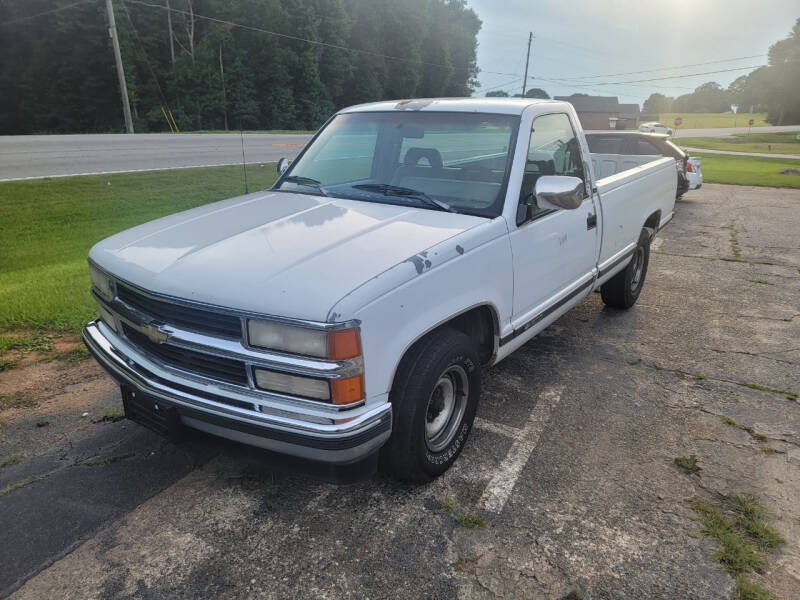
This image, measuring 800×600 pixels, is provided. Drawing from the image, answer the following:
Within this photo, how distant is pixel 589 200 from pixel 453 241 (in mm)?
1898

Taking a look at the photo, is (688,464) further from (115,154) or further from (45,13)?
(45,13)

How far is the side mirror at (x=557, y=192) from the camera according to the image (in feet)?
10.3

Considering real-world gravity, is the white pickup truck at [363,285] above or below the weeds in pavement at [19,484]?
above

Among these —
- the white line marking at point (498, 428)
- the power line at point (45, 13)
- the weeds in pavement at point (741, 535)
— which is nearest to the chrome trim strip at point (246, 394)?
the white line marking at point (498, 428)

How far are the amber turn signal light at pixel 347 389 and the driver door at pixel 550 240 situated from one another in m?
1.35

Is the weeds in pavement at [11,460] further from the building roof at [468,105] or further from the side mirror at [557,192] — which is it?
the side mirror at [557,192]

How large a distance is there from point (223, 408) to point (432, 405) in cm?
108

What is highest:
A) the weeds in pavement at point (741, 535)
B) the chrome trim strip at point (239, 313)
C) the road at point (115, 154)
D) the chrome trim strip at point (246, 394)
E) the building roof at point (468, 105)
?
the building roof at point (468, 105)

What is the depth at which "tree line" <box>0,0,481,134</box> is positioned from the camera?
39.8 meters

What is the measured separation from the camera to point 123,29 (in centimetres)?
3928

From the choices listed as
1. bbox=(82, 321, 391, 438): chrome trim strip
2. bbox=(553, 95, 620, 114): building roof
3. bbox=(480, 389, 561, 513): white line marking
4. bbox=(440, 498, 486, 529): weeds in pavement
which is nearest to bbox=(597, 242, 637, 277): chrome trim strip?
bbox=(480, 389, 561, 513): white line marking

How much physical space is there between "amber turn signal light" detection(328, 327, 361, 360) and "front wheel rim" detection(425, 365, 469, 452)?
0.79 m

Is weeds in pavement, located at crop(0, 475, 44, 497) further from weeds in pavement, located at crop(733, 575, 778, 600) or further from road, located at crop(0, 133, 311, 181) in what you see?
road, located at crop(0, 133, 311, 181)

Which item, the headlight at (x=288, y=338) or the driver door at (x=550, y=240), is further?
the driver door at (x=550, y=240)
